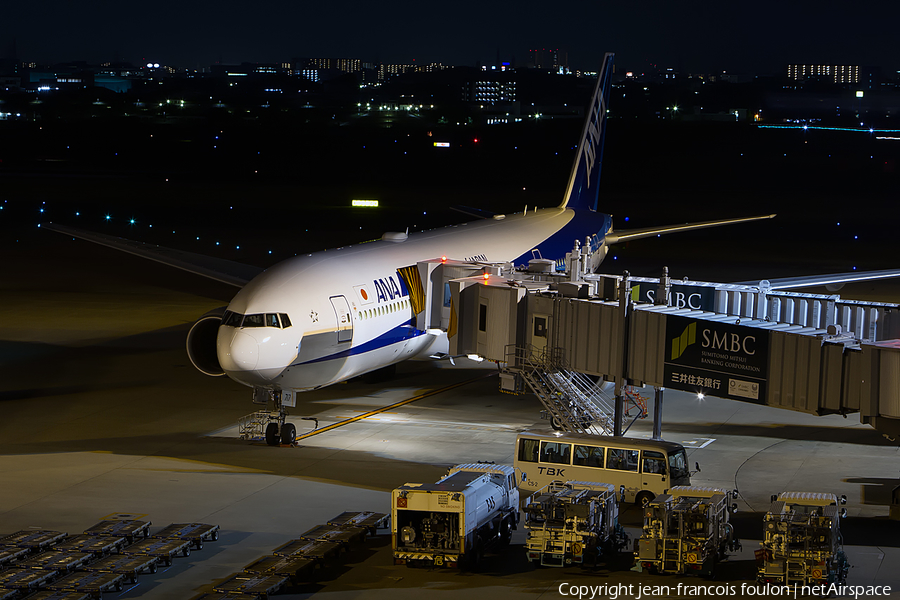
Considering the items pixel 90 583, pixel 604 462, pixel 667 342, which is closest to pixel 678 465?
pixel 604 462

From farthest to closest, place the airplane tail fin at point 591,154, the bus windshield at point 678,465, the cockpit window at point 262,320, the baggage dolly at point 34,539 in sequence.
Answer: the airplane tail fin at point 591,154 → the cockpit window at point 262,320 → the bus windshield at point 678,465 → the baggage dolly at point 34,539

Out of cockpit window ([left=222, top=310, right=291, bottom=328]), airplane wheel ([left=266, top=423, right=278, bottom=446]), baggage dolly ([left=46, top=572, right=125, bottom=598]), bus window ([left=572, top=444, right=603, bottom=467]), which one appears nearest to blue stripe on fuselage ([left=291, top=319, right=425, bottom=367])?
cockpit window ([left=222, top=310, right=291, bottom=328])

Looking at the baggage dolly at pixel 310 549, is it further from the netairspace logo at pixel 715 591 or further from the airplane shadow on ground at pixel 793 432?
the airplane shadow on ground at pixel 793 432

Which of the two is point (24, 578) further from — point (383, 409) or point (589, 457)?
point (383, 409)

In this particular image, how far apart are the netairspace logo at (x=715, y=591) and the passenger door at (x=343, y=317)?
35.8ft

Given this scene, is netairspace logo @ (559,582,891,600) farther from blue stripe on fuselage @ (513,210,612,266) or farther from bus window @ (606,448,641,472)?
blue stripe on fuselage @ (513,210,612,266)

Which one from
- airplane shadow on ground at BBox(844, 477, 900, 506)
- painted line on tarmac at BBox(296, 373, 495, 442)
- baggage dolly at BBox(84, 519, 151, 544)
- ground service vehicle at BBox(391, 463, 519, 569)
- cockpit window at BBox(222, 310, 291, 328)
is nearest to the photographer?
ground service vehicle at BBox(391, 463, 519, 569)

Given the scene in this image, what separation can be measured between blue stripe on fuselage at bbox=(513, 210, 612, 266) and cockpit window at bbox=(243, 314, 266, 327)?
13310 millimetres

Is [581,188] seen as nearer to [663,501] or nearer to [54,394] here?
[54,394]

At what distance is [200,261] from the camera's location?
139 ft

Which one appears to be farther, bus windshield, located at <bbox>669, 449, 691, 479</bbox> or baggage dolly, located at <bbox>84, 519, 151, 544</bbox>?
bus windshield, located at <bbox>669, 449, 691, 479</bbox>

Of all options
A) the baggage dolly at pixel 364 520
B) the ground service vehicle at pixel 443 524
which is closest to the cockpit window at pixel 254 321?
the baggage dolly at pixel 364 520

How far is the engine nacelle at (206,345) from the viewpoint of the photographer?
90.4ft

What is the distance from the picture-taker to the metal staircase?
25312mm
